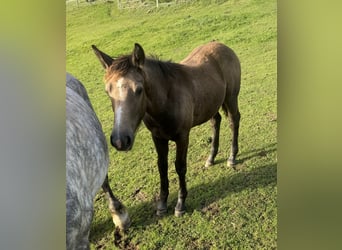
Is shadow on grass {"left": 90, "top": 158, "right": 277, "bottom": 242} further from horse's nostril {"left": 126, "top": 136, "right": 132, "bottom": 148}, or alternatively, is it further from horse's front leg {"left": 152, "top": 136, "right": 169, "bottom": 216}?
horse's nostril {"left": 126, "top": 136, "right": 132, "bottom": 148}

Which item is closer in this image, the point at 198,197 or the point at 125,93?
the point at 125,93

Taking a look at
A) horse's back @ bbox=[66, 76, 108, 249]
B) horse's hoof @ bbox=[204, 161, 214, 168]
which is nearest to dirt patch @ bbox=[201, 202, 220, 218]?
horse's hoof @ bbox=[204, 161, 214, 168]

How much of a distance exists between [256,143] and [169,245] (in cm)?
48

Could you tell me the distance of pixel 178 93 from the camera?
1.61 m

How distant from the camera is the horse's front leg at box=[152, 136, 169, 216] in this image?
1.66m

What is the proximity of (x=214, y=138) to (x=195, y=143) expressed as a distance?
0.24 feet

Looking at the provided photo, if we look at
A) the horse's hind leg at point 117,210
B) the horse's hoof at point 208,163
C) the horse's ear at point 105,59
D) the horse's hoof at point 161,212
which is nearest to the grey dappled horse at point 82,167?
the horse's hind leg at point 117,210

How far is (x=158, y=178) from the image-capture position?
1671 millimetres

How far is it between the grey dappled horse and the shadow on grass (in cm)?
5

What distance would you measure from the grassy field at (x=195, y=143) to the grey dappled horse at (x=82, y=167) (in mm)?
35

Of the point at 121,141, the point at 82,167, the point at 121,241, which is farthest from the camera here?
the point at 121,241

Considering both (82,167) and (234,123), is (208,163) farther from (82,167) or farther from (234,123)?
(82,167)

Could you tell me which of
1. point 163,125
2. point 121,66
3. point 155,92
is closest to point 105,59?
point 121,66
